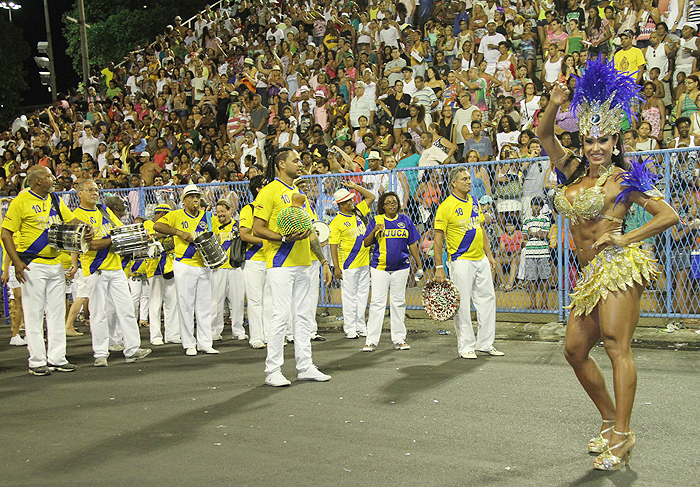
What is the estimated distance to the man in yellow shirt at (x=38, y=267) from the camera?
27.0ft

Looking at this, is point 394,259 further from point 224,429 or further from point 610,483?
point 610,483

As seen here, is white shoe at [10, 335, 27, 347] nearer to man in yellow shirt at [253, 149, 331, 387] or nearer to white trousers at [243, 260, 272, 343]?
white trousers at [243, 260, 272, 343]

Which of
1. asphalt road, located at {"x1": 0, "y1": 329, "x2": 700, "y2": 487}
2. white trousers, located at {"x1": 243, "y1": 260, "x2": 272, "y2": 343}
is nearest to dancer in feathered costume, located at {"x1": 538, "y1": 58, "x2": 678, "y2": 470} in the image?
asphalt road, located at {"x1": 0, "y1": 329, "x2": 700, "y2": 487}

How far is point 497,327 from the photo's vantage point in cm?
1018

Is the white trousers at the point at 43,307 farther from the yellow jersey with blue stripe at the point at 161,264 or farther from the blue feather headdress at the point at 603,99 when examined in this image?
the blue feather headdress at the point at 603,99

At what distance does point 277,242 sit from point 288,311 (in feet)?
2.33

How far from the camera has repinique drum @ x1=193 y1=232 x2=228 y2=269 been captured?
9.26 metres

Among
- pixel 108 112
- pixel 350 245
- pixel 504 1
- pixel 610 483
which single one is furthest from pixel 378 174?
pixel 108 112

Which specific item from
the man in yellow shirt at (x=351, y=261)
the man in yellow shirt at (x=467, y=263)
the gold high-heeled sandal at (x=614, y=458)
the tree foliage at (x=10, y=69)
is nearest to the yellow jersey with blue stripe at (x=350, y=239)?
the man in yellow shirt at (x=351, y=261)

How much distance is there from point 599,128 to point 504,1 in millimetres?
11809

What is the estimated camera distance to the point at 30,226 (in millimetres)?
8273

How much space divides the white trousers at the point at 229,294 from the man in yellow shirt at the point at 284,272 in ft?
11.1

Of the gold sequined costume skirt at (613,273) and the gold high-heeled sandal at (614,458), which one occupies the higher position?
the gold sequined costume skirt at (613,273)

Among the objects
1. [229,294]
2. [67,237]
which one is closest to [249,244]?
[229,294]
